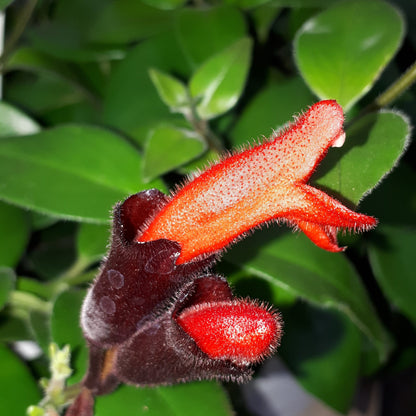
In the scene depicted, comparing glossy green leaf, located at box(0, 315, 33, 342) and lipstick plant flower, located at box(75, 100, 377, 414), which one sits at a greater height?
lipstick plant flower, located at box(75, 100, 377, 414)

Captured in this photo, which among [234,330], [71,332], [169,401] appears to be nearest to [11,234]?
[71,332]

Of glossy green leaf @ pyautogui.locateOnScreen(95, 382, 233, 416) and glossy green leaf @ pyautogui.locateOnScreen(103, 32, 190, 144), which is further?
glossy green leaf @ pyautogui.locateOnScreen(103, 32, 190, 144)

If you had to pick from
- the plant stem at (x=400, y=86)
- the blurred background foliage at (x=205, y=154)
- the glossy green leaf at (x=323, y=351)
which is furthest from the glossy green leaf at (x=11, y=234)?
the plant stem at (x=400, y=86)

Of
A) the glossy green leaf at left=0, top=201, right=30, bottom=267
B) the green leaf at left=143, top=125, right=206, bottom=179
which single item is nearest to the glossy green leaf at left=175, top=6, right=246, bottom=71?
the green leaf at left=143, top=125, right=206, bottom=179

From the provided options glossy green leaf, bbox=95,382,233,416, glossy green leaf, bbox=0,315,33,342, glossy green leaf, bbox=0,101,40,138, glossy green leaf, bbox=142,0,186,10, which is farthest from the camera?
glossy green leaf, bbox=142,0,186,10

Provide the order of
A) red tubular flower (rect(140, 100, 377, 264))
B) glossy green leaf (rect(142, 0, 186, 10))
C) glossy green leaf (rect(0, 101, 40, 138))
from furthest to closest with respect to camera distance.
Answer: glossy green leaf (rect(142, 0, 186, 10)) → glossy green leaf (rect(0, 101, 40, 138)) → red tubular flower (rect(140, 100, 377, 264))

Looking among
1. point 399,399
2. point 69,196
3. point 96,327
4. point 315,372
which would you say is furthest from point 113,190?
point 399,399

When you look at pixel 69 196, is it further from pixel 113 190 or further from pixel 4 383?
pixel 4 383

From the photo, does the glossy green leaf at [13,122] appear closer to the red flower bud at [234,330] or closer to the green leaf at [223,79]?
the green leaf at [223,79]

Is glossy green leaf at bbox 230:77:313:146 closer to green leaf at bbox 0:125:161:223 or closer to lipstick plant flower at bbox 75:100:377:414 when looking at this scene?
green leaf at bbox 0:125:161:223
